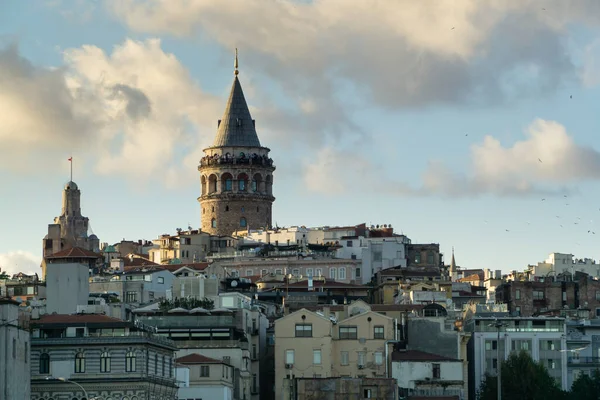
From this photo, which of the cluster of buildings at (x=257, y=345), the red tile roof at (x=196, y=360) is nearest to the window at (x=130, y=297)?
the cluster of buildings at (x=257, y=345)

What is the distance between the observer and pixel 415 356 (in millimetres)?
153125

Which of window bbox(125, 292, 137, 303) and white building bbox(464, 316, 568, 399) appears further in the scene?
window bbox(125, 292, 137, 303)

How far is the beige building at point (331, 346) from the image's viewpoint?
152750 mm

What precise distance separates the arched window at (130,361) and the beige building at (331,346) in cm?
2653

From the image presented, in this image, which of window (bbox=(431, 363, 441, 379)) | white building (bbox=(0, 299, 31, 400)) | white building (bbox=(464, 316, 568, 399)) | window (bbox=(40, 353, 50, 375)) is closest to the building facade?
window (bbox=(40, 353, 50, 375))

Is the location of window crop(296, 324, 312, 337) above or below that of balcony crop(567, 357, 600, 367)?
above

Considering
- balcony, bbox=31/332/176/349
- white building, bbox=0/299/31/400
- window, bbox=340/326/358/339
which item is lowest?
white building, bbox=0/299/31/400

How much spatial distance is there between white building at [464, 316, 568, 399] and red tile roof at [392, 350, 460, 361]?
475 inches

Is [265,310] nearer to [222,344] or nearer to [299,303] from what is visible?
[299,303]

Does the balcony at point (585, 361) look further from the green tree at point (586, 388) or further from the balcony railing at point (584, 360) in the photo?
the green tree at point (586, 388)

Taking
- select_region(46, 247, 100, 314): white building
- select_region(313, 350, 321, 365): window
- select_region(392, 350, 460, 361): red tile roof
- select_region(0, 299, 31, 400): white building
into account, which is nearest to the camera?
select_region(0, 299, 31, 400): white building

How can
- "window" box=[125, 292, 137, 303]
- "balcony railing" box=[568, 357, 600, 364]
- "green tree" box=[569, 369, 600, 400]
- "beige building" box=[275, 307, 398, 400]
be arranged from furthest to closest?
"window" box=[125, 292, 137, 303] < "balcony railing" box=[568, 357, 600, 364] < "beige building" box=[275, 307, 398, 400] < "green tree" box=[569, 369, 600, 400]

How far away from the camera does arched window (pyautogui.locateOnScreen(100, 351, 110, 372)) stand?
12625 centimetres

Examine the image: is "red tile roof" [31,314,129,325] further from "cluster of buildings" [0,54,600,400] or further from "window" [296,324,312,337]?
"window" [296,324,312,337]
